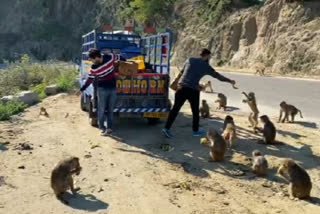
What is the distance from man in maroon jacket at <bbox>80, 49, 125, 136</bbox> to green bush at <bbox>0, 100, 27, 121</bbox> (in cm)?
371

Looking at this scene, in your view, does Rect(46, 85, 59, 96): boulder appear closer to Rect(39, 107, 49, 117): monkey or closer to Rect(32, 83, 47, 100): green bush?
Rect(32, 83, 47, 100): green bush

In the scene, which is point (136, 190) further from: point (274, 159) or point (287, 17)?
point (287, 17)

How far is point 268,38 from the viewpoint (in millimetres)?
37438

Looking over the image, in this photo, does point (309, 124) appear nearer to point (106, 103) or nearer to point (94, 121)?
point (106, 103)

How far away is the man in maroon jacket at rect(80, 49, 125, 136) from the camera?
10016 mm

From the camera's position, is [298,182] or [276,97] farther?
[276,97]

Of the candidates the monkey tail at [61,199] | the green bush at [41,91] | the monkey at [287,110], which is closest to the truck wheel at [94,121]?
the monkey at [287,110]

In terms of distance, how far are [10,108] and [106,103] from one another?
4665 millimetres

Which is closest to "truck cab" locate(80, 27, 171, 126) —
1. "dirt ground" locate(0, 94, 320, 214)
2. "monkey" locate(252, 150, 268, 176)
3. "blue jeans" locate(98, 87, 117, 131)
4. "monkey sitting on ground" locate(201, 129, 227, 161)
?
"blue jeans" locate(98, 87, 117, 131)

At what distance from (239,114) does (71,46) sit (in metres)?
81.0

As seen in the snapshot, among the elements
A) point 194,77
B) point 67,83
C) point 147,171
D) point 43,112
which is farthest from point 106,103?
point 67,83

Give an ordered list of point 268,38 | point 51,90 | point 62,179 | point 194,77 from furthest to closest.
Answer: point 268,38 < point 51,90 < point 194,77 < point 62,179

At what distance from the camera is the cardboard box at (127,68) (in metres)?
10.6

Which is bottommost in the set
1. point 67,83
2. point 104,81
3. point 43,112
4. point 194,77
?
point 43,112
